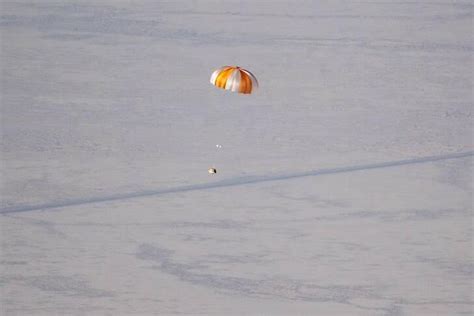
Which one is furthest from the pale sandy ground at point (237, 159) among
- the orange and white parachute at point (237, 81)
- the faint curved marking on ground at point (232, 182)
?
the orange and white parachute at point (237, 81)

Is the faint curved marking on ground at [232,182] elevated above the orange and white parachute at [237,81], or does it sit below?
below

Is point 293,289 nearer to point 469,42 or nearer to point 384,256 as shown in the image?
point 384,256

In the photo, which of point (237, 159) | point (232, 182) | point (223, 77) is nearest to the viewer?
point (232, 182)

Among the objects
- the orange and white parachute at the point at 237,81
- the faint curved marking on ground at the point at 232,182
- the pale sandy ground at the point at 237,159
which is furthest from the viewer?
the orange and white parachute at the point at 237,81

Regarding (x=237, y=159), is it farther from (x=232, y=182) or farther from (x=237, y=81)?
(x=237, y=81)

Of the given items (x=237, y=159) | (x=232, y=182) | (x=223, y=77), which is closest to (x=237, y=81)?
(x=223, y=77)

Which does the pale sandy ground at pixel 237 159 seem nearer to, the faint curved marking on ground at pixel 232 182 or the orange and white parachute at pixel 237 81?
the faint curved marking on ground at pixel 232 182

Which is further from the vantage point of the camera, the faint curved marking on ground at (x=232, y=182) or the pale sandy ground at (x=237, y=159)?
the faint curved marking on ground at (x=232, y=182)

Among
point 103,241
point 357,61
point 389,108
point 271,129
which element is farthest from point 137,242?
point 357,61

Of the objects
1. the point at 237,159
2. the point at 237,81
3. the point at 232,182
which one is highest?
the point at 237,81
